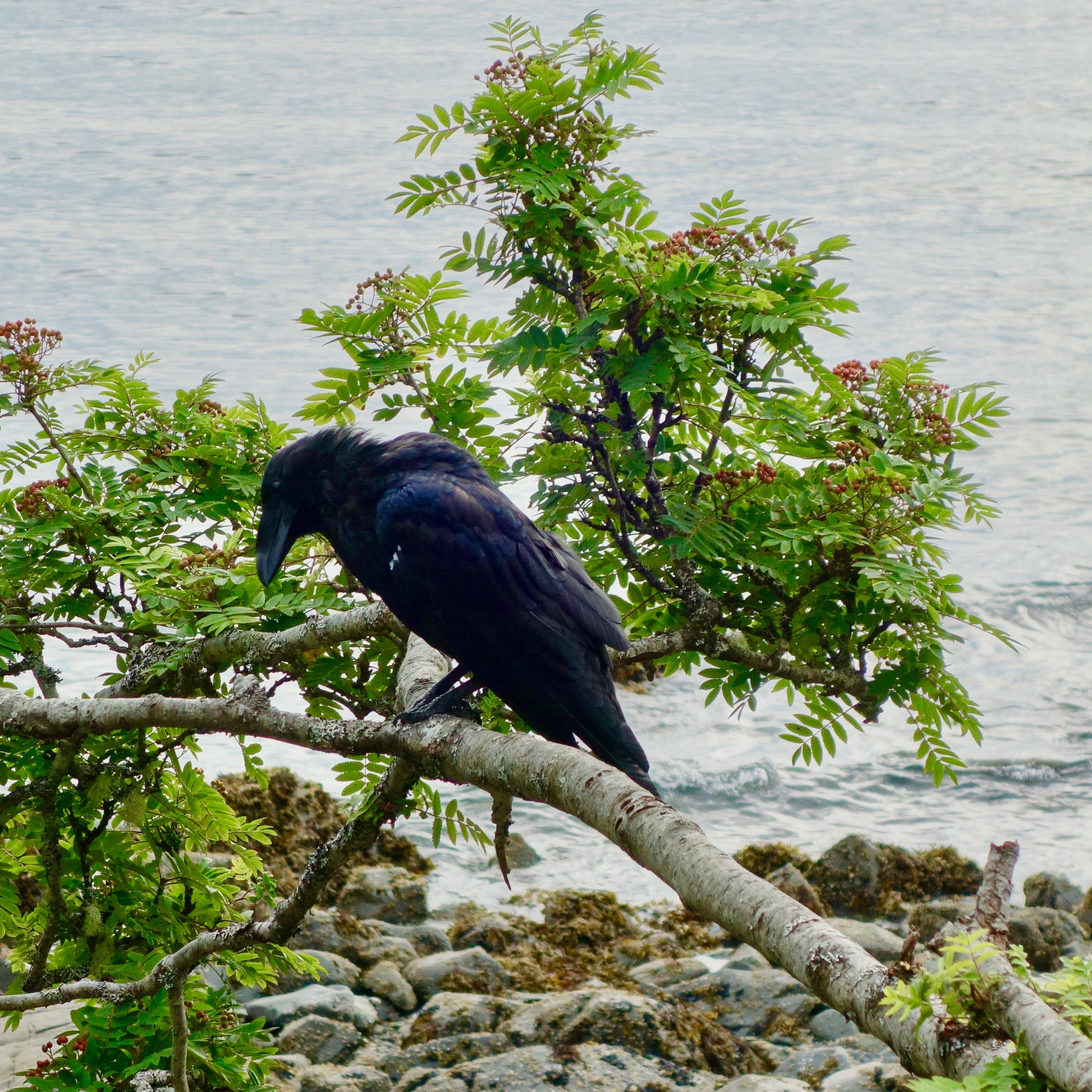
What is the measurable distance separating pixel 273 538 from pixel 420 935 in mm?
2867

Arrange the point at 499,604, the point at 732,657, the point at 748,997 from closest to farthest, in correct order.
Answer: the point at 499,604 → the point at 732,657 → the point at 748,997

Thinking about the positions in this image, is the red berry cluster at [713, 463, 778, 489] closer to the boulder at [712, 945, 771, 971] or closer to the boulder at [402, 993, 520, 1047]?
the boulder at [402, 993, 520, 1047]

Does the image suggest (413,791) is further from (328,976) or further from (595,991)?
(328,976)

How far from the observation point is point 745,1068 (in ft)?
13.8

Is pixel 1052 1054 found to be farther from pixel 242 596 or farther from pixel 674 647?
pixel 242 596

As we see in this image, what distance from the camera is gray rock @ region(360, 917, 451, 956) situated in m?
5.12

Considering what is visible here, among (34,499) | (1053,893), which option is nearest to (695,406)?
(34,499)

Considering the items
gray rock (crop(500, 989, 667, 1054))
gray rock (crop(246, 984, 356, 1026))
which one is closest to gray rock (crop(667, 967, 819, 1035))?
gray rock (crop(500, 989, 667, 1054))

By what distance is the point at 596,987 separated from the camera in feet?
15.3

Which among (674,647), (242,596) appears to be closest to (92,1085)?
(242,596)

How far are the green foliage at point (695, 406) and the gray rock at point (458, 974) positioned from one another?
2.17m

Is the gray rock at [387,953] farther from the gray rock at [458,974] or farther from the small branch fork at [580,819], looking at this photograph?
the small branch fork at [580,819]

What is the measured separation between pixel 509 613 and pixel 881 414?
113cm

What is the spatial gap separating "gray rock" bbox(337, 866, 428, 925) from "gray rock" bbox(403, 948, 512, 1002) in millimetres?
503
